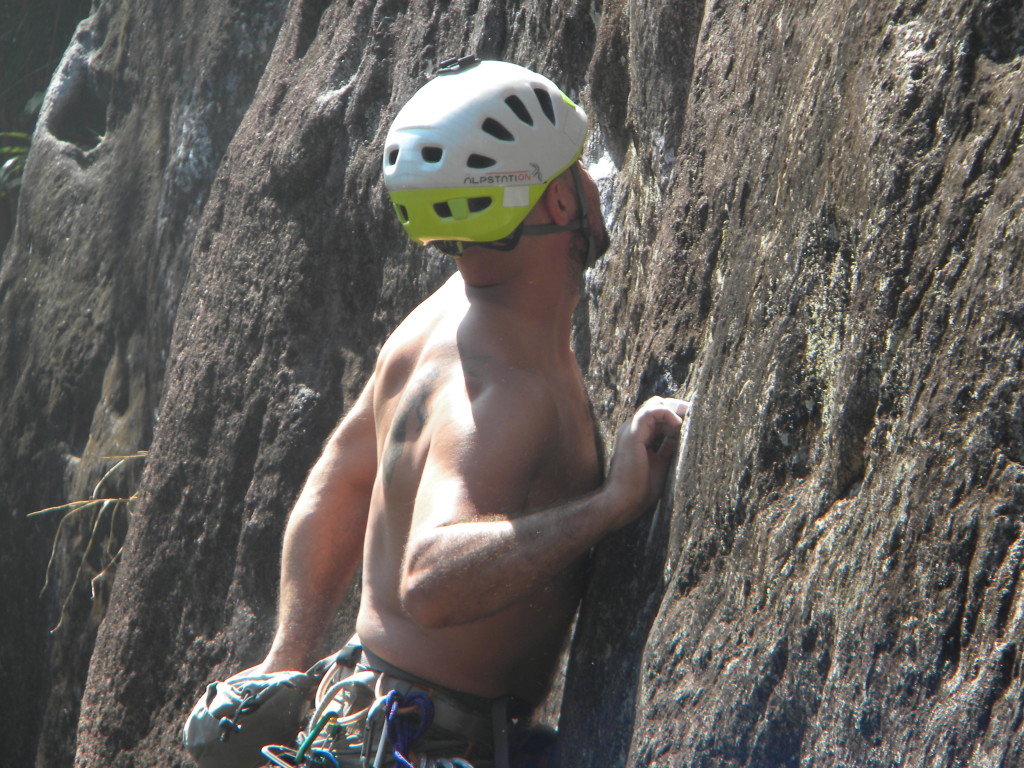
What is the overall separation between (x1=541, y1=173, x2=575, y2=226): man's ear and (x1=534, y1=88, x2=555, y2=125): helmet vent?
0.14 meters

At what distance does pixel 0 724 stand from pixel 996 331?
6950mm

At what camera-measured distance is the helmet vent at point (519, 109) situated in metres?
2.40

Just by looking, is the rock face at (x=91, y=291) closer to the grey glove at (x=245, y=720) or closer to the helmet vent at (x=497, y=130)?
the grey glove at (x=245, y=720)

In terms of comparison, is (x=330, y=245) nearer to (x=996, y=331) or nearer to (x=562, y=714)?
(x=562, y=714)

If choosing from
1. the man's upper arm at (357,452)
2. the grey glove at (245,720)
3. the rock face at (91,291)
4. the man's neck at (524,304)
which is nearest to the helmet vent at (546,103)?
the man's neck at (524,304)

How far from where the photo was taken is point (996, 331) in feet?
4.54

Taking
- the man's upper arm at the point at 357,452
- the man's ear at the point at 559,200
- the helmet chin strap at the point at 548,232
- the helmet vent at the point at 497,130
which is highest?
the helmet vent at the point at 497,130

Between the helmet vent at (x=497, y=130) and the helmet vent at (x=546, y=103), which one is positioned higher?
the helmet vent at (x=546, y=103)

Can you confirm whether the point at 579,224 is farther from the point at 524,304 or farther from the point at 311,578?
the point at 311,578

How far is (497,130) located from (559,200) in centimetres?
25

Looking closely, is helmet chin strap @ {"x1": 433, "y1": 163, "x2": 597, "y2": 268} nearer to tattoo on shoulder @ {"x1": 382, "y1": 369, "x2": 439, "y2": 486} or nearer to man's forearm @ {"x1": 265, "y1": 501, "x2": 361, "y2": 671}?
tattoo on shoulder @ {"x1": 382, "y1": 369, "x2": 439, "y2": 486}

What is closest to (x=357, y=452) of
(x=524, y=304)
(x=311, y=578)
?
(x=311, y=578)

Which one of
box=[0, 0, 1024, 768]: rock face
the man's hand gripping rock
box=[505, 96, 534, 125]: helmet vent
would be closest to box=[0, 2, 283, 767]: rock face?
box=[0, 0, 1024, 768]: rock face

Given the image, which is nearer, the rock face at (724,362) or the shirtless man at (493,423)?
the rock face at (724,362)
